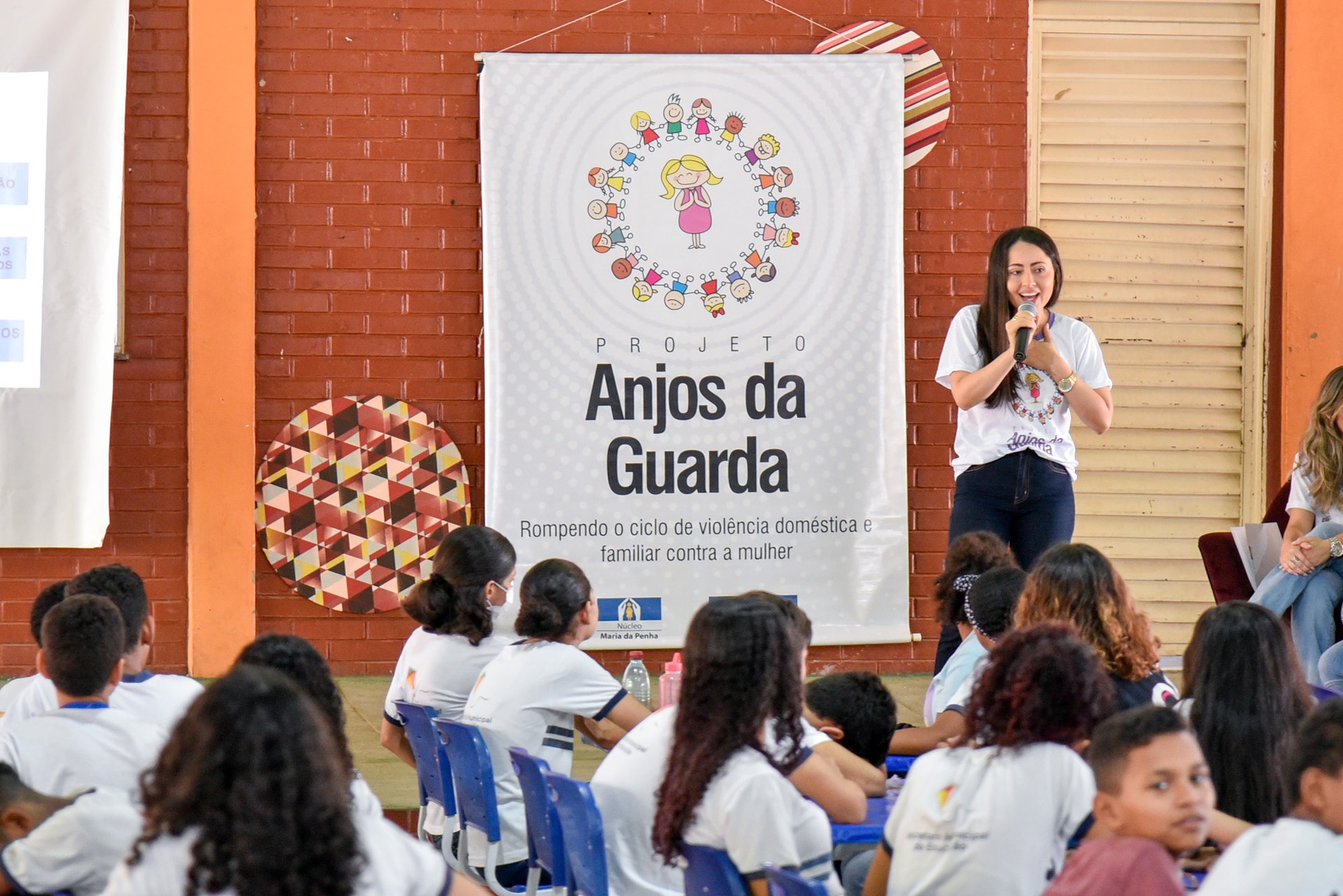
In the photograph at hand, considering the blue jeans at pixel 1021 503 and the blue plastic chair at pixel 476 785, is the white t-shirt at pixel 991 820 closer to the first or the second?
the blue plastic chair at pixel 476 785

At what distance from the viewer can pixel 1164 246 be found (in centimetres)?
578

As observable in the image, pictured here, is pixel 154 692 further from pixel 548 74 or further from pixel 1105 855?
pixel 548 74

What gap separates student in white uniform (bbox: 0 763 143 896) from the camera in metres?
1.86

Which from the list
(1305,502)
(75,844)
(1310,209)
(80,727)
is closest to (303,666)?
(80,727)

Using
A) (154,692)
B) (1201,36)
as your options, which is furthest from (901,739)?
(1201,36)

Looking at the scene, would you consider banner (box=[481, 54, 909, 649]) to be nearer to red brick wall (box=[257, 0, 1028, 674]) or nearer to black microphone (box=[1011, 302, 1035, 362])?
red brick wall (box=[257, 0, 1028, 674])

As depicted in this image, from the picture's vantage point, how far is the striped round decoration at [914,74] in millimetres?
5566

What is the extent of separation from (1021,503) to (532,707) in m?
1.88

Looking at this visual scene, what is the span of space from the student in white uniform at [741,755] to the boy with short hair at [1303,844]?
0.55 metres

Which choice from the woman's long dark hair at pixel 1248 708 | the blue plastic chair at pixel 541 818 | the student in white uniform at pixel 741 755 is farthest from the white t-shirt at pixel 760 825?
the woman's long dark hair at pixel 1248 708

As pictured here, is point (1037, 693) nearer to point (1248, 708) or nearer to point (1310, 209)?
point (1248, 708)

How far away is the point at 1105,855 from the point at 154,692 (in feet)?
5.70

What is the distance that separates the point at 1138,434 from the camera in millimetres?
5809

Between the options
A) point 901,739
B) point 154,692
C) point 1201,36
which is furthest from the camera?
point 1201,36
